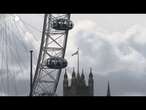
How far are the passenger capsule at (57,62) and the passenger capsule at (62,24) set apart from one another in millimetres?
5828

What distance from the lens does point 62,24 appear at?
73688 millimetres

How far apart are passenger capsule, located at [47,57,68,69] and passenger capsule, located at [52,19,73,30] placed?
19.1 feet

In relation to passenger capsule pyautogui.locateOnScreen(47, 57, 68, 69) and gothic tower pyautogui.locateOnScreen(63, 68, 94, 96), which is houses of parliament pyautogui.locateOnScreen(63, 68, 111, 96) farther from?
passenger capsule pyautogui.locateOnScreen(47, 57, 68, 69)

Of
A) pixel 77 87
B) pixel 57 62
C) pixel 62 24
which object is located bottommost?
pixel 77 87

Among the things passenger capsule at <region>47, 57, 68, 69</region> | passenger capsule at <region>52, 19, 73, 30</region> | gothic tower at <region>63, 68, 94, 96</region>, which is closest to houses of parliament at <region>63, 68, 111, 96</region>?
gothic tower at <region>63, 68, 94, 96</region>

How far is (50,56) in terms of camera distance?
277 ft

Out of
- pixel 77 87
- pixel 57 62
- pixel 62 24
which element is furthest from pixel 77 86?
pixel 62 24

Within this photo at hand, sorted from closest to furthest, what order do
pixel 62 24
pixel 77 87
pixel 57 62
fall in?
pixel 62 24
pixel 57 62
pixel 77 87

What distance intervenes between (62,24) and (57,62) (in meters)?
6.61

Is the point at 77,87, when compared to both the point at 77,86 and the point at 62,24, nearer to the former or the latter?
the point at 77,86

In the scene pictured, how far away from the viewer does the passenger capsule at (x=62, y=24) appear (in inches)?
2879

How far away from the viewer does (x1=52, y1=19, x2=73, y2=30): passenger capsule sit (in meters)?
73.1
